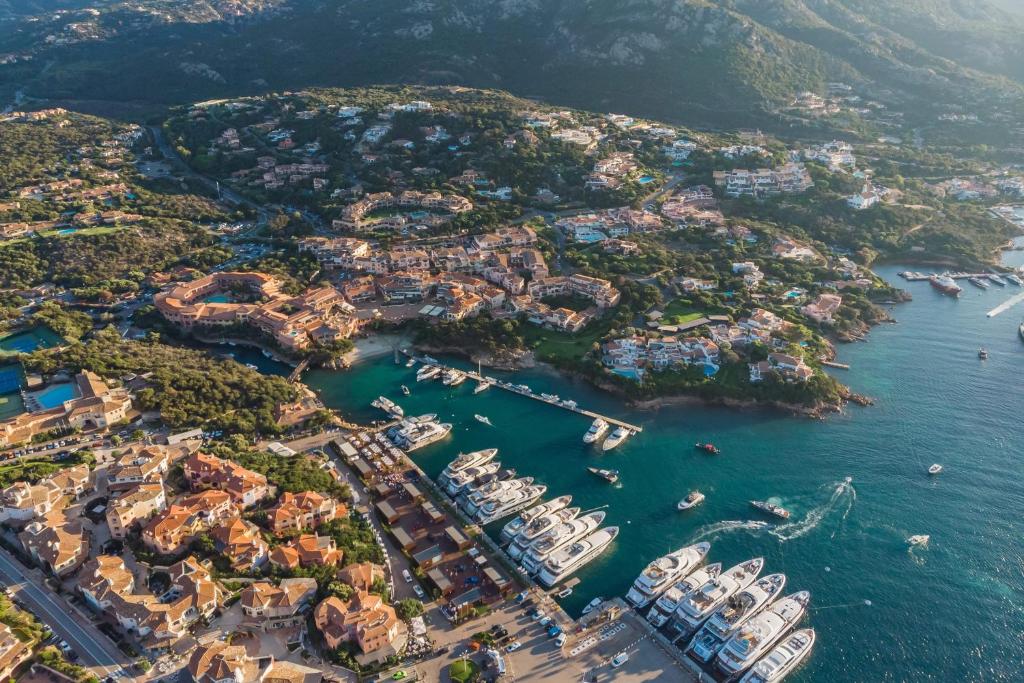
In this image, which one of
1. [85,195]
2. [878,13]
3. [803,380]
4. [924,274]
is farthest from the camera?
[878,13]

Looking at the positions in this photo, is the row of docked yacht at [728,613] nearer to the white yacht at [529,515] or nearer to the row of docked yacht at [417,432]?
the white yacht at [529,515]

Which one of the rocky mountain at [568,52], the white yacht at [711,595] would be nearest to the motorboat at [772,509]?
the white yacht at [711,595]

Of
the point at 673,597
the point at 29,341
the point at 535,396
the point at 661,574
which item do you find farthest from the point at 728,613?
the point at 29,341

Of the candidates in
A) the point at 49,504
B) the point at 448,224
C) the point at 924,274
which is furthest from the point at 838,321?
the point at 49,504

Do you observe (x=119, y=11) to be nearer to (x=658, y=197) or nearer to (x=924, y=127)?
(x=658, y=197)

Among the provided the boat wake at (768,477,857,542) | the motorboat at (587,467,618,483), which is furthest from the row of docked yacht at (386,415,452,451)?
the boat wake at (768,477,857,542)
